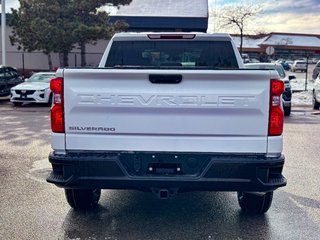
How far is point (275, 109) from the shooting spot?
153 inches

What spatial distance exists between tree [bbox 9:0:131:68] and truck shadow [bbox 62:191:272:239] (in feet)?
62.3

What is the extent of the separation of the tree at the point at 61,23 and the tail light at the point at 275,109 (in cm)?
2027

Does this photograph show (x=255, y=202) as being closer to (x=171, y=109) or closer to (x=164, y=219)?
(x=164, y=219)

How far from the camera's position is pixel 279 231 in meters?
4.46

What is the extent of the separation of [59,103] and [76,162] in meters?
0.58

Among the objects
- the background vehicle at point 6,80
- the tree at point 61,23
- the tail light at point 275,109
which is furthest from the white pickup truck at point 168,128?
the tree at point 61,23

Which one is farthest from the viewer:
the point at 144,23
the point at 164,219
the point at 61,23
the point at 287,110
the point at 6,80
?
the point at 144,23

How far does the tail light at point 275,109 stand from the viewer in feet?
12.7

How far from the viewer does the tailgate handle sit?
12.8 ft

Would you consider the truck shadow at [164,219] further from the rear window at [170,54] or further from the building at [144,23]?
the building at [144,23]

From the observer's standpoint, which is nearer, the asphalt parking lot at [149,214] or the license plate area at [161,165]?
the license plate area at [161,165]

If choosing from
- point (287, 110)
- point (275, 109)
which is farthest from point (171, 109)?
point (287, 110)

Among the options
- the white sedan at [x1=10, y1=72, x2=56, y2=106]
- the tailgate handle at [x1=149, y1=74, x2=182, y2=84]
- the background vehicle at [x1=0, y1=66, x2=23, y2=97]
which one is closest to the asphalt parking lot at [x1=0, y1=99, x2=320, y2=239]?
the tailgate handle at [x1=149, y1=74, x2=182, y2=84]

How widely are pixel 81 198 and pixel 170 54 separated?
7.26 feet
